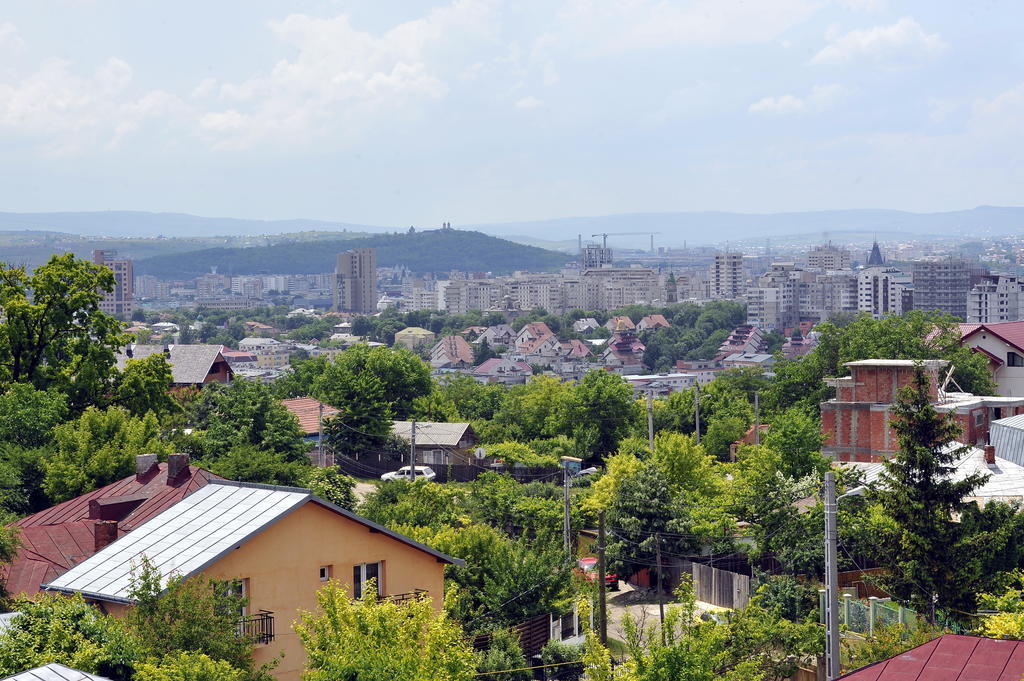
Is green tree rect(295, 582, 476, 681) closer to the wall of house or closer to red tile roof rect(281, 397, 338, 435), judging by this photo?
the wall of house

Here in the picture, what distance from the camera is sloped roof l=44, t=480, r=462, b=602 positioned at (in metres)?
18.4

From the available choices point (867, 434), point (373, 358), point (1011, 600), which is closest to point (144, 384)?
point (373, 358)

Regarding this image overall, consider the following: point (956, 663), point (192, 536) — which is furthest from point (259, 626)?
point (956, 663)

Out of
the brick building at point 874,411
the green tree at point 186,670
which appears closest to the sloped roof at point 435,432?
the brick building at point 874,411

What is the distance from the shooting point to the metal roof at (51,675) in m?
12.3

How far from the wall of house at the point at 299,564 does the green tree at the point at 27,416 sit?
16046 millimetres

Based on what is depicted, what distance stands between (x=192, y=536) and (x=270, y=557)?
4.43ft

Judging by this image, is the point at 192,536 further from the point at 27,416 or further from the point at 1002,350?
the point at 1002,350

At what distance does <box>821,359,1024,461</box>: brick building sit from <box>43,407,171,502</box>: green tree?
75.7 feet

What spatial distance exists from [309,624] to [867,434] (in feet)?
107

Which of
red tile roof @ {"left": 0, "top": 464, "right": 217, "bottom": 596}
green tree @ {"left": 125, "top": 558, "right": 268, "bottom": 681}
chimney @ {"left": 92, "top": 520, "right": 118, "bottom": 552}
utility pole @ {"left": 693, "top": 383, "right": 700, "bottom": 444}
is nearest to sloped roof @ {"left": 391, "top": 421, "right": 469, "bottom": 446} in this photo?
utility pole @ {"left": 693, "top": 383, "right": 700, "bottom": 444}

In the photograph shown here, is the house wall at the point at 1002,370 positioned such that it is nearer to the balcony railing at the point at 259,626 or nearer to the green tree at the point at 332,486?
the green tree at the point at 332,486

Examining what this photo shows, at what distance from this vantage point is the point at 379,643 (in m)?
14.9

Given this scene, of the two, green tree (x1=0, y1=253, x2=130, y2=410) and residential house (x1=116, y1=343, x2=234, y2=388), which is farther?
residential house (x1=116, y1=343, x2=234, y2=388)
